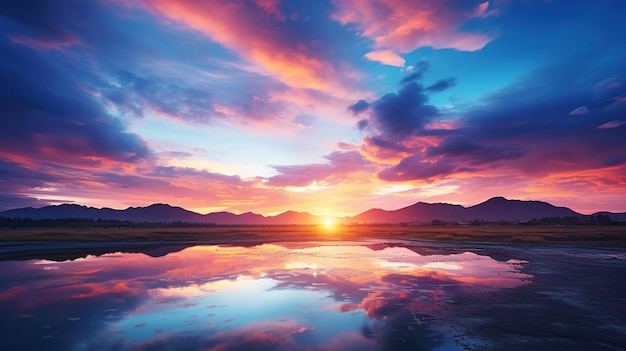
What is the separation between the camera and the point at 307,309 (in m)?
14.6

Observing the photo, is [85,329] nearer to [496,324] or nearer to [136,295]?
[136,295]

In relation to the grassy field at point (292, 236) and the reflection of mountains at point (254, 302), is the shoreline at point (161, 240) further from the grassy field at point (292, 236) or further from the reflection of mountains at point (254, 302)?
the reflection of mountains at point (254, 302)

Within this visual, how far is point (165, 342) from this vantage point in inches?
413

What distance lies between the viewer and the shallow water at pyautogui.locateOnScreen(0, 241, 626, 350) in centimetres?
1066

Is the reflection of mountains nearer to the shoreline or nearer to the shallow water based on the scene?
the shallow water

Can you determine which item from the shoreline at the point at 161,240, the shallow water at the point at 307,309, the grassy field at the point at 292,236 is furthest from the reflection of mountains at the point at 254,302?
the grassy field at the point at 292,236

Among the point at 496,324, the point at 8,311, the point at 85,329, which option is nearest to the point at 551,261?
the point at 496,324

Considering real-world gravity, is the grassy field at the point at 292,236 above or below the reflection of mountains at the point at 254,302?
above

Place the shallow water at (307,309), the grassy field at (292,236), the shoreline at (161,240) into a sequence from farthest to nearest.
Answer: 1. the grassy field at (292,236)
2. the shoreline at (161,240)
3. the shallow water at (307,309)

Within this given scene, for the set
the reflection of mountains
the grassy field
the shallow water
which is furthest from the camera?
the grassy field

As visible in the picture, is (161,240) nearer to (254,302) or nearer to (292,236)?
(292,236)

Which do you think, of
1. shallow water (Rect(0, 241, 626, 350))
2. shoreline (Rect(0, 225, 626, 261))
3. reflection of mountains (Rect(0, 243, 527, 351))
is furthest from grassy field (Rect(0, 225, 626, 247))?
shallow water (Rect(0, 241, 626, 350))

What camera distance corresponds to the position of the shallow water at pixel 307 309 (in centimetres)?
1066

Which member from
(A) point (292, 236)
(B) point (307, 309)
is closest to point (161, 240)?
(A) point (292, 236)
